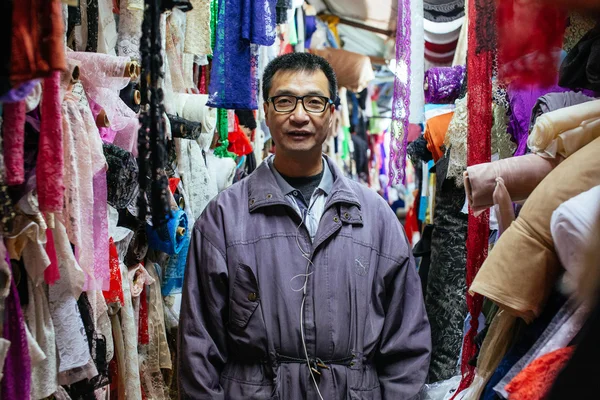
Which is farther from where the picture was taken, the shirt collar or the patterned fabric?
the patterned fabric

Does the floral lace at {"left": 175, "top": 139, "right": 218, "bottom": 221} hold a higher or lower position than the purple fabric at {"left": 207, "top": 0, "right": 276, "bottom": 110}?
lower

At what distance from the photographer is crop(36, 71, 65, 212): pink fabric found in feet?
5.83

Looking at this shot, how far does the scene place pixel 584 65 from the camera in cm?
184

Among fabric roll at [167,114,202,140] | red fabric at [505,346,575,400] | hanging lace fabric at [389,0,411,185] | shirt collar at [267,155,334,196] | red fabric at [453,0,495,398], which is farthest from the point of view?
hanging lace fabric at [389,0,411,185]

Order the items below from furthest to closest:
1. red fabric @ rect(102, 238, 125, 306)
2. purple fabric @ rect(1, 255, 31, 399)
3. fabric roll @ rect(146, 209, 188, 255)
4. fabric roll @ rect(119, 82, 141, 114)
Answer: fabric roll @ rect(146, 209, 188, 255) < fabric roll @ rect(119, 82, 141, 114) < red fabric @ rect(102, 238, 125, 306) < purple fabric @ rect(1, 255, 31, 399)

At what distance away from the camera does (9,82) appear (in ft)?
4.88

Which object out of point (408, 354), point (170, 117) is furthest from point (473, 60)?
point (170, 117)

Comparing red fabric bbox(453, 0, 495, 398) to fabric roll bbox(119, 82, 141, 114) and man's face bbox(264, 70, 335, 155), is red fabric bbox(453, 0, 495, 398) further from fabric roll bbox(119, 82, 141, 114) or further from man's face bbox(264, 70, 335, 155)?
fabric roll bbox(119, 82, 141, 114)

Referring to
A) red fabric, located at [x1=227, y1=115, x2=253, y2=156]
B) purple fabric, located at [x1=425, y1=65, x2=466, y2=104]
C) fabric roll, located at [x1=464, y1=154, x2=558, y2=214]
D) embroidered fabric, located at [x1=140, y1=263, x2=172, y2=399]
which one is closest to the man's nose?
fabric roll, located at [x1=464, y1=154, x2=558, y2=214]

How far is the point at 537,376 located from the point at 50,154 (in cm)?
135

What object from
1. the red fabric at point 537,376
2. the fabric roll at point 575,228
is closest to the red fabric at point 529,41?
the fabric roll at point 575,228

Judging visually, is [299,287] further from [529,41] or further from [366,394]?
[529,41]

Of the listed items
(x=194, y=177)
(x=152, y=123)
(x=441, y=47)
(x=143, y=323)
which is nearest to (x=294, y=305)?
(x=152, y=123)

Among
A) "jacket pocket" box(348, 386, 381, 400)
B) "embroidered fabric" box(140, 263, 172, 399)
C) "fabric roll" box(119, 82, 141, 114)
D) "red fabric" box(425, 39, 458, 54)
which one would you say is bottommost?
"embroidered fabric" box(140, 263, 172, 399)
